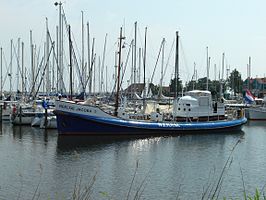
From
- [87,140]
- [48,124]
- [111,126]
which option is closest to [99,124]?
[111,126]

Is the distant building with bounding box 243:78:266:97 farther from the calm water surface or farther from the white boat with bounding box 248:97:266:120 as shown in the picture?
the calm water surface

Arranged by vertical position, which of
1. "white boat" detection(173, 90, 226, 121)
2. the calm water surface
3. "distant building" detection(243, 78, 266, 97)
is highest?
"distant building" detection(243, 78, 266, 97)

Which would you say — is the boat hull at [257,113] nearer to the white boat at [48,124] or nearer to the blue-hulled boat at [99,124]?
the blue-hulled boat at [99,124]

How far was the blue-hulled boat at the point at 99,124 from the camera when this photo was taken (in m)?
37.8

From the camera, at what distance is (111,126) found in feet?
128

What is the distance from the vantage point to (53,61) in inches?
2282

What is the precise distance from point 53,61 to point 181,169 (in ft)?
124

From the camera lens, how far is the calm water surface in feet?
60.4

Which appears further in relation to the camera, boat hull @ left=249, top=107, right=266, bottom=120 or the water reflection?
boat hull @ left=249, top=107, right=266, bottom=120

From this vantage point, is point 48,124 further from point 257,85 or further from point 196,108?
point 257,85

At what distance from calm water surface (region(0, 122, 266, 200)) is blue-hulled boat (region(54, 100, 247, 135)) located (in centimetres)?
152

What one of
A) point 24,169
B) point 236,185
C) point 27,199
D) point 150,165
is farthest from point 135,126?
point 27,199

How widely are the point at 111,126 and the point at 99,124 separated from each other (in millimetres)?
1113

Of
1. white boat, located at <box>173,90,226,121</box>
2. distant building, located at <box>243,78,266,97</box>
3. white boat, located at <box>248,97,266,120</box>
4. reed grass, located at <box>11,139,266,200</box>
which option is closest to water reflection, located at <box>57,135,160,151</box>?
white boat, located at <box>173,90,226,121</box>
